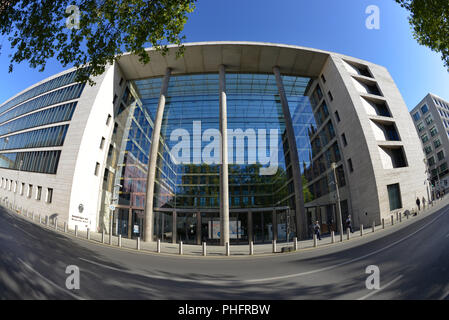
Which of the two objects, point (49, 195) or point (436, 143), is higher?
point (436, 143)

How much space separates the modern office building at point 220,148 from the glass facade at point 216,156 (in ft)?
0.46

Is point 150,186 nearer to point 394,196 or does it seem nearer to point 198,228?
point 198,228

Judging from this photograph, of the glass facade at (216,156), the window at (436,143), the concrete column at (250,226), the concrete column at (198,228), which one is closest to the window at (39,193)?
the glass facade at (216,156)

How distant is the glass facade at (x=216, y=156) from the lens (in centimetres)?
2191

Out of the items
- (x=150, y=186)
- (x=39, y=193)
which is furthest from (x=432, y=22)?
(x=39, y=193)

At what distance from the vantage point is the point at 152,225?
65.6 ft

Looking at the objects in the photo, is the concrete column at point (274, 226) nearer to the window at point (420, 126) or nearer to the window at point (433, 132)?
the window at point (433, 132)

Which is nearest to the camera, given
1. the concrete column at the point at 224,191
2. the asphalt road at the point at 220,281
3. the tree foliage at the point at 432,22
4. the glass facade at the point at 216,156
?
the asphalt road at the point at 220,281

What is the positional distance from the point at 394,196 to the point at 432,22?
16.5 meters

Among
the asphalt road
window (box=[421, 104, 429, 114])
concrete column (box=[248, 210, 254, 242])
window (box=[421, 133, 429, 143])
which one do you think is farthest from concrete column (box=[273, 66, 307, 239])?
window (box=[421, 104, 429, 114])

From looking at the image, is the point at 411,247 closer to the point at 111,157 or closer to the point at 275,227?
the point at 275,227

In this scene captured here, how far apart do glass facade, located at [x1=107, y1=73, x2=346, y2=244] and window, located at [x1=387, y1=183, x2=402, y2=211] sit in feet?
14.9

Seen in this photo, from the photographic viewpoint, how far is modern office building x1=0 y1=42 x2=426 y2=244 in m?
20.5

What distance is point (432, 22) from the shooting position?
9.08m
